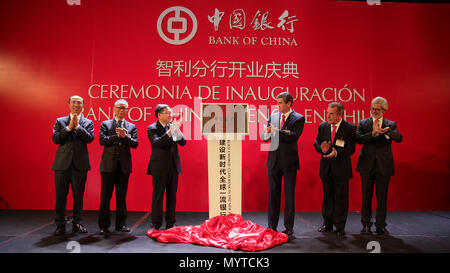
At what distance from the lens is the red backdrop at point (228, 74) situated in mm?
4789

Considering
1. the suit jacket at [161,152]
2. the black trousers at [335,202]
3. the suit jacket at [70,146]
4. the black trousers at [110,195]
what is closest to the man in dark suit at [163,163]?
the suit jacket at [161,152]

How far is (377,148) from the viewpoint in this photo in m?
3.47

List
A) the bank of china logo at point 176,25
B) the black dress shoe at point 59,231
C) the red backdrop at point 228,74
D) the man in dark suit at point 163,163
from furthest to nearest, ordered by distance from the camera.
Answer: the bank of china logo at point 176,25 → the red backdrop at point 228,74 → the man in dark suit at point 163,163 → the black dress shoe at point 59,231

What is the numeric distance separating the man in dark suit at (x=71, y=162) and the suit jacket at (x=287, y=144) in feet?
7.39

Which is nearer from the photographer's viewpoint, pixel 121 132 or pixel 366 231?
pixel 121 132

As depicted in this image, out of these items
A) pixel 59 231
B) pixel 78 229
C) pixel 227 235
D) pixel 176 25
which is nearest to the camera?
pixel 227 235

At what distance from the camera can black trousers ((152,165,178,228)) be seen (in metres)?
3.38

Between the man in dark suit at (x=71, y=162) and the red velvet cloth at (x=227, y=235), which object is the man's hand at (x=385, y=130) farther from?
the man in dark suit at (x=71, y=162)

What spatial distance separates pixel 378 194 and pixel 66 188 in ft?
12.5

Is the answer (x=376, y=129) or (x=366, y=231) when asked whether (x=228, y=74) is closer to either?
(x=376, y=129)

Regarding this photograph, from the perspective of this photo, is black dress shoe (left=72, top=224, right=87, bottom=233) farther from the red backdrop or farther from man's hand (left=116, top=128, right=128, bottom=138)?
the red backdrop

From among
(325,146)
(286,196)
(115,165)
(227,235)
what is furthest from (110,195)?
(325,146)
